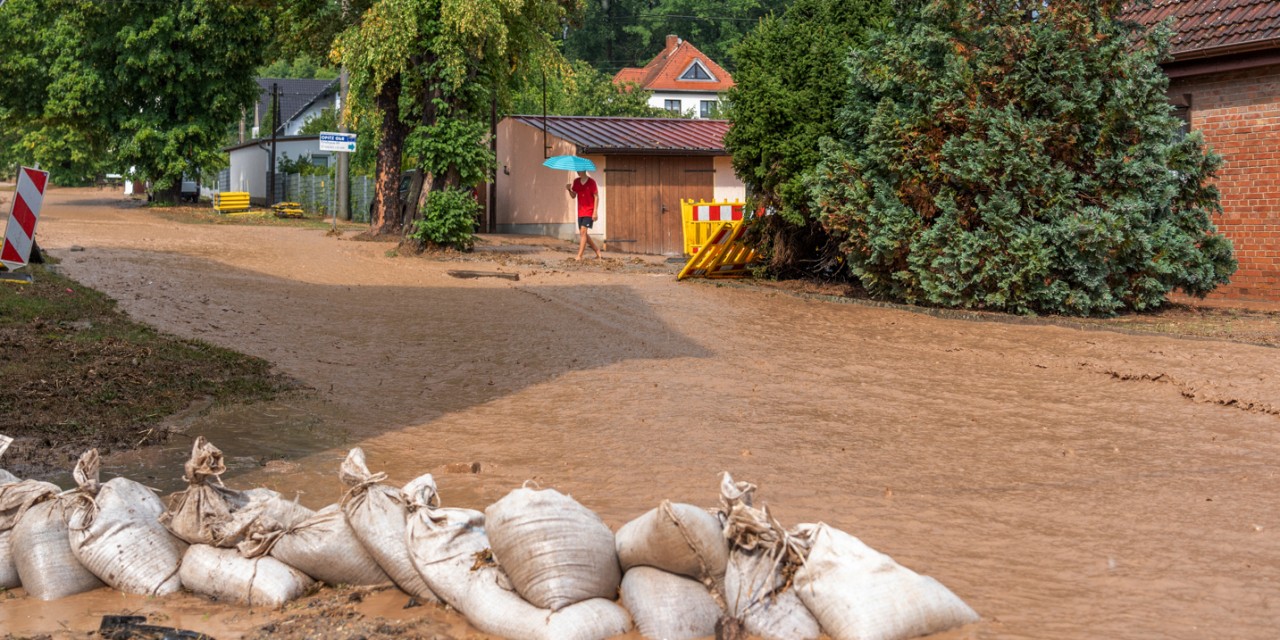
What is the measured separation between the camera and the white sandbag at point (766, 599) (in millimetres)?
3914

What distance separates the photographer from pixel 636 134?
2988 centimetres

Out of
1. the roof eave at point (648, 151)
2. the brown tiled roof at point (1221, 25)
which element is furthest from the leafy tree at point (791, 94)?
the roof eave at point (648, 151)

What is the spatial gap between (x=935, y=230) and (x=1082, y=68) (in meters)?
2.34

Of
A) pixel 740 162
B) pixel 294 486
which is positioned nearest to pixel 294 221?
pixel 740 162

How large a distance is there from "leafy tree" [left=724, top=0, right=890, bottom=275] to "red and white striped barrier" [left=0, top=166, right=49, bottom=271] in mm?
8697

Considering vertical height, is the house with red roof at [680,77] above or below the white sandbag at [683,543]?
above

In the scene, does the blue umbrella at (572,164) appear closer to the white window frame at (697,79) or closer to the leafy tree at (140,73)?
the leafy tree at (140,73)

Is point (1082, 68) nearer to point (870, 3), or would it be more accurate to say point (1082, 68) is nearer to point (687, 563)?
point (870, 3)

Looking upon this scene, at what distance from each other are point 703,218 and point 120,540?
58.2ft

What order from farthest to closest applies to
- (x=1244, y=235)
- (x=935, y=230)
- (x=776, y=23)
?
(x=776, y=23)
(x=1244, y=235)
(x=935, y=230)

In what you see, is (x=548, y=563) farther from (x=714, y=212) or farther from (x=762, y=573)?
(x=714, y=212)

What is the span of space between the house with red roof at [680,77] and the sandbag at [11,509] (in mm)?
A: 72421

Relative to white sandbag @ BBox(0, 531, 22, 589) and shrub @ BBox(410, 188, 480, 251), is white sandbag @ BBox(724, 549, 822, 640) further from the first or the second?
shrub @ BBox(410, 188, 480, 251)

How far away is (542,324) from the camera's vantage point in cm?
1278
